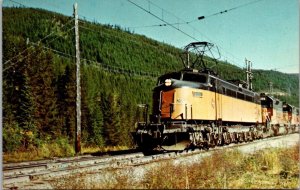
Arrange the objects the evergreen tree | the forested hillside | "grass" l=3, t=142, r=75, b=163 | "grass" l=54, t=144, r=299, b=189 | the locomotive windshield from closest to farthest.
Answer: "grass" l=54, t=144, r=299, b=189 < "grass" l=3, t=142, r=75, b=163 < the locomotive windshield < the forested hillside < the evergreen tree

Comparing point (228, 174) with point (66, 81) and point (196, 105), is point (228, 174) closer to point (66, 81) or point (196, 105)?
point (196, 105)

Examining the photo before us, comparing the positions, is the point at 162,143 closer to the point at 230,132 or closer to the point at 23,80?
the point at 230,132

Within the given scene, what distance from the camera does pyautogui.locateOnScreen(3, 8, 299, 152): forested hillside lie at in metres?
24.2

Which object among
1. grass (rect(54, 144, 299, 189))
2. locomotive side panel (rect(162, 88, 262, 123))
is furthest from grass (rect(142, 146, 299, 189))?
locomotive side panel (rect(162, 88, 262, 123))

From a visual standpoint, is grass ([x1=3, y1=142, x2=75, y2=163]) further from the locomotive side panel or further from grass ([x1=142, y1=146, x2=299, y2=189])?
grass ([x1=142, y1=146, x2=299, y2=189])

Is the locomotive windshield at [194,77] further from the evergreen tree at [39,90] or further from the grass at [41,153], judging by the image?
the evergreen tree at [39,90]

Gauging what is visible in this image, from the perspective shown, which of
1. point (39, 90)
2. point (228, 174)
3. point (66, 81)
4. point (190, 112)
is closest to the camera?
point (228, 174)

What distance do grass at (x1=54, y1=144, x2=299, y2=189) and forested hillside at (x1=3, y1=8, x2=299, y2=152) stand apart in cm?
491

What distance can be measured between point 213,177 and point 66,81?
5134cm

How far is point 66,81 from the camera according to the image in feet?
191

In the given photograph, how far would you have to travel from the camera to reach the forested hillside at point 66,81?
24234 mm

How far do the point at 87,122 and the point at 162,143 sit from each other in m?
50.5

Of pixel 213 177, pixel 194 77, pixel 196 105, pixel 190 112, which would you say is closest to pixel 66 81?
pixel 194 77

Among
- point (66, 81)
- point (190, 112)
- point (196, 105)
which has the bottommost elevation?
point (190, 112)
